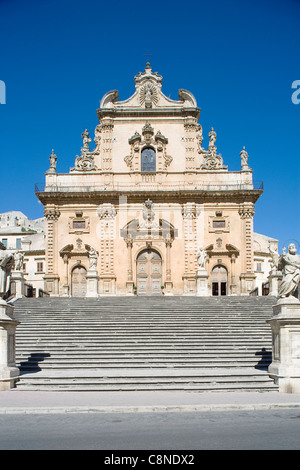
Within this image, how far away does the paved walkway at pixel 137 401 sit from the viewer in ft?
39.4

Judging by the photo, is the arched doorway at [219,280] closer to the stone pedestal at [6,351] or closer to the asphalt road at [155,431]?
the stone pedestal at [6,351]

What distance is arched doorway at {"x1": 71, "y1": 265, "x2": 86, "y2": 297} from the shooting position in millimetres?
39750

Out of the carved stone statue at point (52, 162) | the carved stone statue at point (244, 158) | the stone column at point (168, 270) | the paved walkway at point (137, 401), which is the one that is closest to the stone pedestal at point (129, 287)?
the stone column at point (168, 270)

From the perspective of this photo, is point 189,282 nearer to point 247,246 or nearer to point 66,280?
point 247,246

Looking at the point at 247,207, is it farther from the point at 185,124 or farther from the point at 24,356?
the point at 24,356

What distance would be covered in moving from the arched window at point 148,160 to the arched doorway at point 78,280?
8.64 meters

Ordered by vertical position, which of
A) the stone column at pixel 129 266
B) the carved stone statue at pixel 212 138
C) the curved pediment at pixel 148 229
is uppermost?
the carved stone statue at pixel 212 138

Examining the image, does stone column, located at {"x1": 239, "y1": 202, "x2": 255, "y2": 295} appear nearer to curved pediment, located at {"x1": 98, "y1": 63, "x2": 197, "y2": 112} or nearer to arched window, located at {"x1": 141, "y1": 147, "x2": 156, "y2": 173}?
arched window, located at {"x1": 141, "y1": 147, "x2": 156, "y2": 173}

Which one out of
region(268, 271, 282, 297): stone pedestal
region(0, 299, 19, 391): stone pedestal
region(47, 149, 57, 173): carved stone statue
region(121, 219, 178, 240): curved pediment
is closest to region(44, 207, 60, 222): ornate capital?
region(47, 149, 57, 173): carved stone statue

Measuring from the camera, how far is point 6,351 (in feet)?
50.4

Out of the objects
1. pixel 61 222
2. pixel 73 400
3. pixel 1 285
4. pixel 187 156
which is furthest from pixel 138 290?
pixel 73 400

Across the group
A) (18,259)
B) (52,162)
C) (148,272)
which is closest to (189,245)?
(148,272)

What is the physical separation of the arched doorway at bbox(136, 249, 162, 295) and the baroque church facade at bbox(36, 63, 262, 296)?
0.07m
